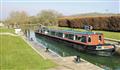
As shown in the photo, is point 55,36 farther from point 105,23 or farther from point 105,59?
point 105,59

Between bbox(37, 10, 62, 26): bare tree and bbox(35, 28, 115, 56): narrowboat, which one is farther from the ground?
bbox(37, 10, 62, 26): bare tree

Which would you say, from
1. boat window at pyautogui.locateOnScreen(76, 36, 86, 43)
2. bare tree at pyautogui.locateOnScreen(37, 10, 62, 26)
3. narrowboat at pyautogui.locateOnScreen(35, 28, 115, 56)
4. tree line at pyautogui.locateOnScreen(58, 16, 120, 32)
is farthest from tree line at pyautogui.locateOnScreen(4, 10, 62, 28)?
boat window at pyautogui.locateOnScreen(76, 36, 86, 43)


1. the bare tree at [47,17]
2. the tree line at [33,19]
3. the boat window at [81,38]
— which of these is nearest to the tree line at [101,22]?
the boat window at [81,38]

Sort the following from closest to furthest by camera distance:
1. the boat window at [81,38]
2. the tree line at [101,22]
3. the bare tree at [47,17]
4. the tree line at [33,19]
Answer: the boat window at [81,38] < the tree line at [101,22] < the bare tree at [47,17] < the tree line at [33,19]

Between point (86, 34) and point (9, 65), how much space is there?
546 inches

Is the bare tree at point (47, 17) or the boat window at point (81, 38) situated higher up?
the bare tree at point (47, 17)

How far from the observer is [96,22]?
1613 inches

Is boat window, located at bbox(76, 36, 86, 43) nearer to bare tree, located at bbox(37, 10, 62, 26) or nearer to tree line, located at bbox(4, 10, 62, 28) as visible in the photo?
bare tree, located at bbox(37, 10, 62, 26)

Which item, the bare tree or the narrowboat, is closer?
the narrowboat

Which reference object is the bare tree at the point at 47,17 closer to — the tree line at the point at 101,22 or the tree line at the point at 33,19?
the tree line at the point at 33,19

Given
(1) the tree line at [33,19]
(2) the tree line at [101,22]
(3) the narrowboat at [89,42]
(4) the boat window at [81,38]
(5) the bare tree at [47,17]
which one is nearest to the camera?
(3) the narrowboat at [89,42]

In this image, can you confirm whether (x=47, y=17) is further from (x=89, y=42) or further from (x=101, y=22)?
(x=89, y=42)

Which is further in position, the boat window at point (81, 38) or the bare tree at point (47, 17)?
the bare tree at point (47, 17)

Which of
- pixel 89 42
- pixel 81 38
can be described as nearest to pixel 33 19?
pixel 81 38
